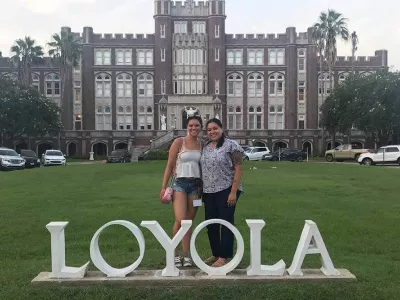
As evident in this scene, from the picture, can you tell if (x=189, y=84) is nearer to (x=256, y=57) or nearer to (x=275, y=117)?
(x=256, y=57)

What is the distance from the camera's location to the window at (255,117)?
61281 mm

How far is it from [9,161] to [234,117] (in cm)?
3419

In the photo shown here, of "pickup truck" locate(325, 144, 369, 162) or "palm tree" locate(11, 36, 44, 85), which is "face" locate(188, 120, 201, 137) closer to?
"pickup truck" locate(325, 144, 369, 162)

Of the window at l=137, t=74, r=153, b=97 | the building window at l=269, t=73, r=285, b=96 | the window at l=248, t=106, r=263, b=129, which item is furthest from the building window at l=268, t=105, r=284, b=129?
the window at l=137, t=74, r=153, b=97

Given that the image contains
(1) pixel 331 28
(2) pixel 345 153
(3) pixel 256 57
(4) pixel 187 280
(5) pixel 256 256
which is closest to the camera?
(4) pixel 187 280

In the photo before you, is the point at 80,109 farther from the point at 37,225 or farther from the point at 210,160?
the point at 210,160

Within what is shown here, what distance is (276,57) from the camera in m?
61.4

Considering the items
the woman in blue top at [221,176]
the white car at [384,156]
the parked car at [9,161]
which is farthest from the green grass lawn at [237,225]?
the white car at [384,156]

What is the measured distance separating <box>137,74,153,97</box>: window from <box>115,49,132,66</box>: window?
250 centimetres

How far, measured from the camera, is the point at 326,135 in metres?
60.8

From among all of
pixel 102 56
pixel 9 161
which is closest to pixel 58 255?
Answer: pixel 9 161

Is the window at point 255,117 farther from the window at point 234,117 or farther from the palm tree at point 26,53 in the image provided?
the palm tree at point 26,53

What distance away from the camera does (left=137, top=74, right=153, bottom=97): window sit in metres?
60.4

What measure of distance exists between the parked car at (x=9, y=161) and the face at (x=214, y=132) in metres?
27.8
